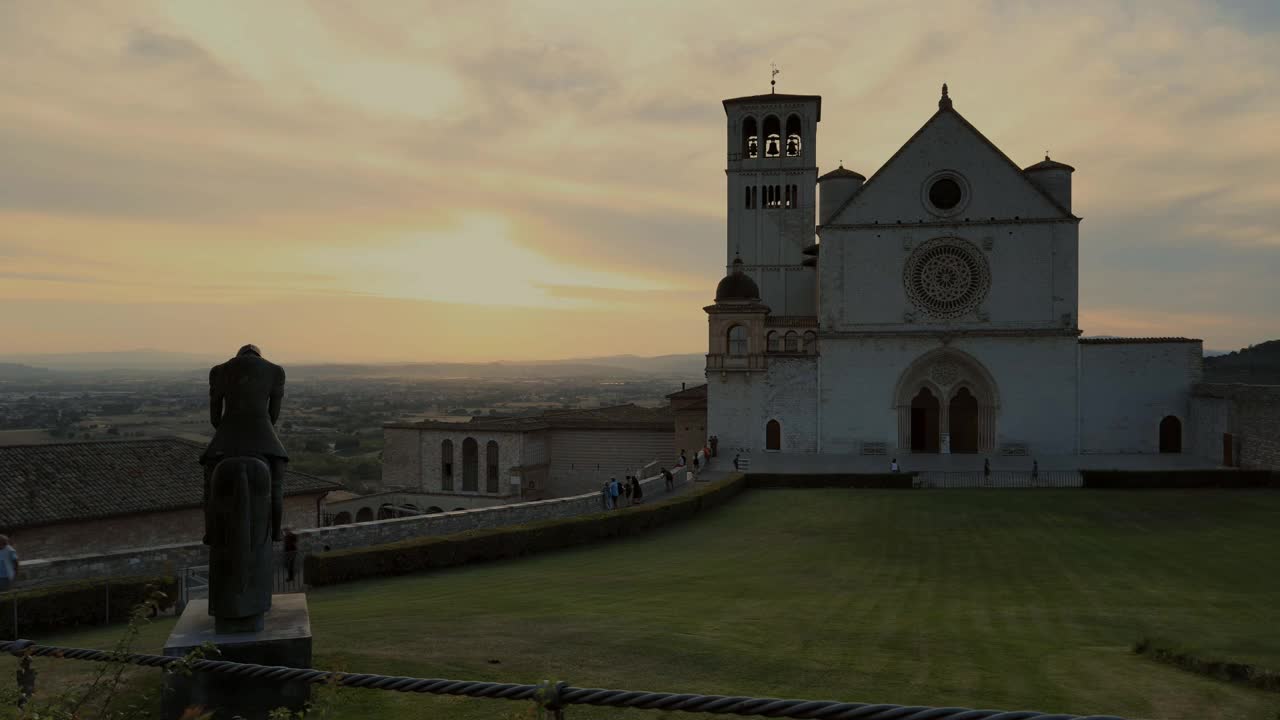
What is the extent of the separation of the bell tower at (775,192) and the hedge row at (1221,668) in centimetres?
5349

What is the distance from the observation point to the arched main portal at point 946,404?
1884 inches

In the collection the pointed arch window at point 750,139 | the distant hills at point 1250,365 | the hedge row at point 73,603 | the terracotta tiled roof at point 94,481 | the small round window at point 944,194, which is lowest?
the hedge row at point 73,603

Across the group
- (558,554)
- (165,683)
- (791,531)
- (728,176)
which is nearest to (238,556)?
(165,683)

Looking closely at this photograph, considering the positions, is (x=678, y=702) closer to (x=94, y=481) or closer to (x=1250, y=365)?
(x=94, y=481)

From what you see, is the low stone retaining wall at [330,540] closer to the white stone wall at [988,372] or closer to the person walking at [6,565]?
the person walking at [6,565]

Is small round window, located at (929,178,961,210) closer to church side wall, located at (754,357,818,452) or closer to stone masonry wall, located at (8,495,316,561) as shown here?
church side wall, located at (754,357,818,452)

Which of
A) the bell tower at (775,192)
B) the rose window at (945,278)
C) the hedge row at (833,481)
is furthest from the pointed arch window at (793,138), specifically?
the hedge row at (833,481)

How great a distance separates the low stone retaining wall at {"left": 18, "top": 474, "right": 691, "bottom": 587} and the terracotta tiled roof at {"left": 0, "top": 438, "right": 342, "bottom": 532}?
6242 mm

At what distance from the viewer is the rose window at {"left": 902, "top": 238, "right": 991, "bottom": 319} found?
157 ft

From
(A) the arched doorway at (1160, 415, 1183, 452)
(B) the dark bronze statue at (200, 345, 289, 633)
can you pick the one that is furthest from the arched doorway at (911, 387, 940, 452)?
(B) the dark bronze statue at (200, 345, 289, 633)

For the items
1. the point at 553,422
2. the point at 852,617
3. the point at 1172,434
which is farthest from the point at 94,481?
the point at 1172,434

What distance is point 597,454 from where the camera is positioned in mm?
58781

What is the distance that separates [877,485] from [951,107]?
2070 cm

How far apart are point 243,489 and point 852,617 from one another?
8361 mm
